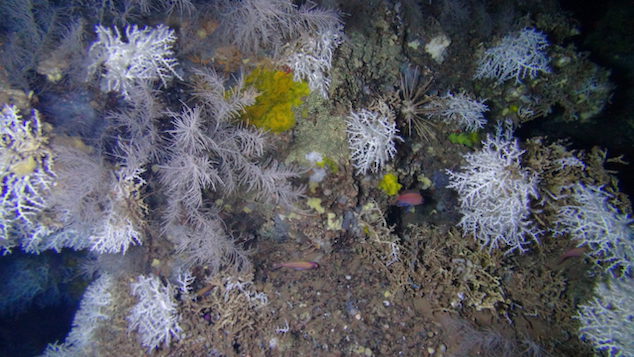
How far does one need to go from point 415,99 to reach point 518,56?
4.74ft

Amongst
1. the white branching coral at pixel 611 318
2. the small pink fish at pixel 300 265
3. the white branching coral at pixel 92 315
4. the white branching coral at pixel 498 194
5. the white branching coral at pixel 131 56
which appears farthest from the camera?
the white branching coral at pixel 92 315

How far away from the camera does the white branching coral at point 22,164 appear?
10.4ft

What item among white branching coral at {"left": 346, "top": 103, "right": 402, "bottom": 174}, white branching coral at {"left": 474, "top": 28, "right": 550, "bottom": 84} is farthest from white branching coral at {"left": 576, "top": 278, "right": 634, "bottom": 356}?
white branching coral at {"left": 346, "top": 103, "right": 402, "bottom": 174}

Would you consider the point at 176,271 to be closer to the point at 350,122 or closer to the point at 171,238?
the point at 171,238

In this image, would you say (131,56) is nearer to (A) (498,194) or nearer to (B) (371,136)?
(B) (371,136)

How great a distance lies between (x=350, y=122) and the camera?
3.71 metres

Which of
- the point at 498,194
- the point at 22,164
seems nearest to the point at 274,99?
the point at 22,164

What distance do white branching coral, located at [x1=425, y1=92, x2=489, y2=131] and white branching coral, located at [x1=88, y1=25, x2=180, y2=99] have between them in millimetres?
3119

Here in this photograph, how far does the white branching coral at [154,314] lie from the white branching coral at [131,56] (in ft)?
7.92

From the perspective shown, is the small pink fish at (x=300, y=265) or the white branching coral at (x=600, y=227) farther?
the small pink fish at (x=300, y=265)

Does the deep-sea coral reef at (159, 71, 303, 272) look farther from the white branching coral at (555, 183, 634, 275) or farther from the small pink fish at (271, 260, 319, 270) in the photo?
the white branching coral at (555, 183, 634, 275)

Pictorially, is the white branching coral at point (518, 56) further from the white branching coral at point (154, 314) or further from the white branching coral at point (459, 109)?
the white branching coral at point (154, 314)

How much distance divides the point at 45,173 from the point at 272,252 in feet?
8.96

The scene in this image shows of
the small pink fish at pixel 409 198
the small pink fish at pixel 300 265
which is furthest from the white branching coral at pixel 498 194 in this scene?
the small pink fish at pixel 300 265
